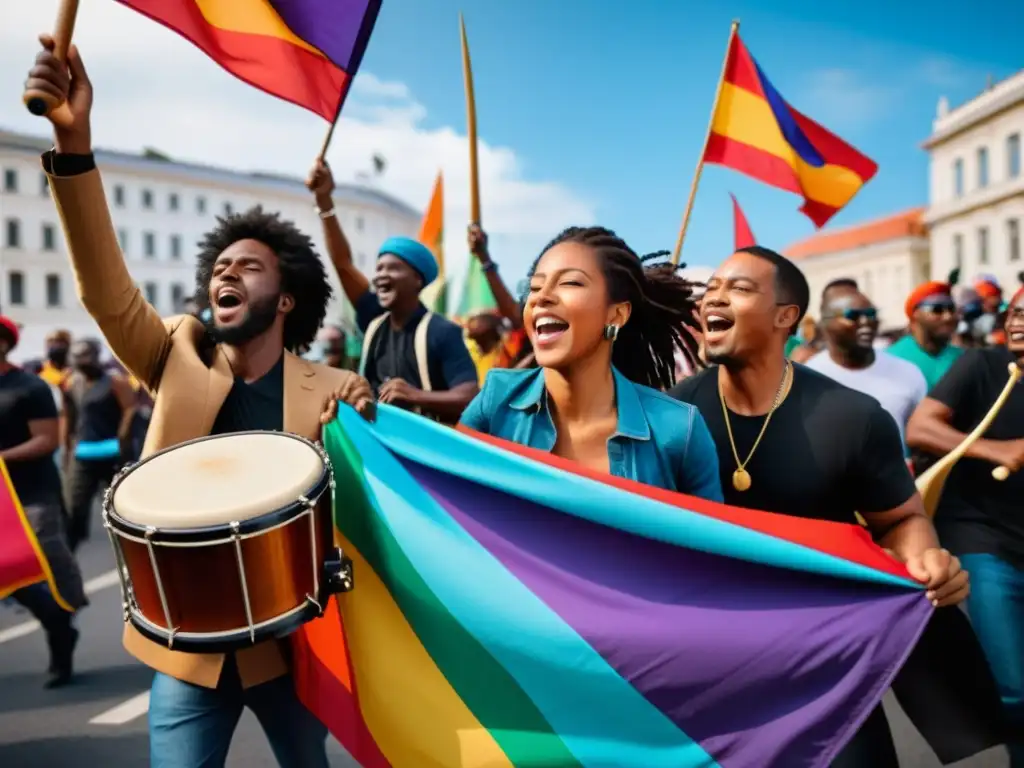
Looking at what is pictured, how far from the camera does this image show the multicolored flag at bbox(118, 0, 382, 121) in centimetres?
295

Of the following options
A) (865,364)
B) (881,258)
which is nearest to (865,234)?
(881,258)

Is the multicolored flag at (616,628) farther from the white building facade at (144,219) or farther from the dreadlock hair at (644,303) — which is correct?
the white building facade at (144,219)

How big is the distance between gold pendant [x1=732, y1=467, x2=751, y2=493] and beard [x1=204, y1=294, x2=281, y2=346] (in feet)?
4.83

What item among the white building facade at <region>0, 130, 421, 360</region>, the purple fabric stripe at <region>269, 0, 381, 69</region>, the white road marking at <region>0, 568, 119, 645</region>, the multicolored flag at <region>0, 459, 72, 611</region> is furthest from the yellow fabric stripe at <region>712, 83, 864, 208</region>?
the white building facade at <region>0, 130, 421, 360</region>

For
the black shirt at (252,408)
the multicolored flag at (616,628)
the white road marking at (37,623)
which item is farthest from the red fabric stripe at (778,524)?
the white road marking at (37,623)

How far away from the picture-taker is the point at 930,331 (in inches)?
242

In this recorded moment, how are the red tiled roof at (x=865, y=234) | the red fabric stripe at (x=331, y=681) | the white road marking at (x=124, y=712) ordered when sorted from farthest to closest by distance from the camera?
the red tiled roof at (x=865, y=234), the white road marking at (x=124, y=712), the red fabric stripe at (x=331, y=681)

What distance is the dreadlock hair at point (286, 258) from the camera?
299cm

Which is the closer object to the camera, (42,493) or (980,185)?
(42,493)

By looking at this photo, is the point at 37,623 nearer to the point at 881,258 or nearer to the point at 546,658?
the point at 546,658

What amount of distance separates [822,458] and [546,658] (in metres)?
0.97

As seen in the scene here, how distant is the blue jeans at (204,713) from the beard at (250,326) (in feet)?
2.96

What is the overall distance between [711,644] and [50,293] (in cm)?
7412

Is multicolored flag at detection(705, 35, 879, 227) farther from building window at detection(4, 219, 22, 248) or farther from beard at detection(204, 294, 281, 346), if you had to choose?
building window at detection(4, 219, 22, 248)
